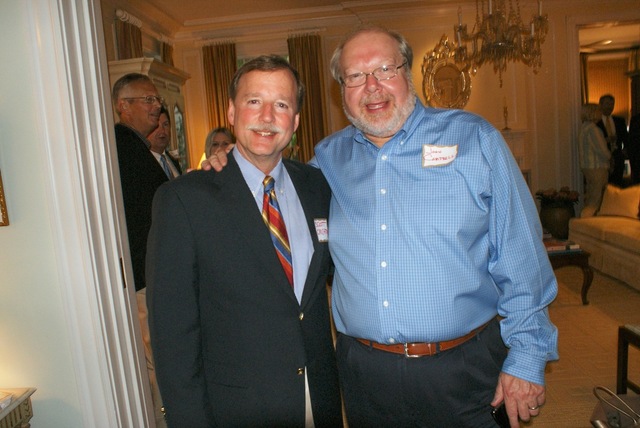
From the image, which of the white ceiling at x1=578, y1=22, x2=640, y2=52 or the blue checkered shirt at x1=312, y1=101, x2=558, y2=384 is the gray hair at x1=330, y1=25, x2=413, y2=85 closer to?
the blue checkered shirt at x1=312, y1=101, x2=558, y2=384

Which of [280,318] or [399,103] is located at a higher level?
[399,103]

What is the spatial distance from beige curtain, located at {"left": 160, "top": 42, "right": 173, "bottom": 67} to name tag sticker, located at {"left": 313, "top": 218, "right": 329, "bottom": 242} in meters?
6.11

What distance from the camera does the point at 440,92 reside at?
295 inches

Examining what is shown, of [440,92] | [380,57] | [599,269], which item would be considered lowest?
[599,269]

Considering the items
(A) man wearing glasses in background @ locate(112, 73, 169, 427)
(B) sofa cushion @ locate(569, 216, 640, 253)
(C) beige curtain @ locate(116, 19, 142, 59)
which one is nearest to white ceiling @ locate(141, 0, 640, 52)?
(C) beige curtain @ locate(116, 19, 142, 59)

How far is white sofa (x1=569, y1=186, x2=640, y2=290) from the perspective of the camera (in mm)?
4996

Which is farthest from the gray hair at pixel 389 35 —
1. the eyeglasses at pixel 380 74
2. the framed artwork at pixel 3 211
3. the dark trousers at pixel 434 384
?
the framed artwork at pixel 3 211

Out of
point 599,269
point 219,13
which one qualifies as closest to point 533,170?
point 599,269

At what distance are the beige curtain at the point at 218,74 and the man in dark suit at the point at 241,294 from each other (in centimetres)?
627

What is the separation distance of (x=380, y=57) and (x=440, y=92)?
616 cm

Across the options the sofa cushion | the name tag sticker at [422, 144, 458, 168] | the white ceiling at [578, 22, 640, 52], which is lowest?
the sofa cushion

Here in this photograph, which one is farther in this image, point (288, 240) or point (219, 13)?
point (219, 13)

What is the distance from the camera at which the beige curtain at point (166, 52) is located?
6.93m

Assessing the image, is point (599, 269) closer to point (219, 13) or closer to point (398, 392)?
point (398, 392)
